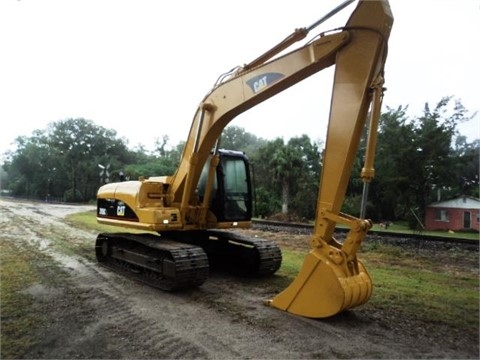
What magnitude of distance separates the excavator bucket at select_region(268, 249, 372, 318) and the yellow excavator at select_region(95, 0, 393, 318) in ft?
0.04

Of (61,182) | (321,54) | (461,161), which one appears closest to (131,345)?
(321,54)

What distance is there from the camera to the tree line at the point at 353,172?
17.2 meters

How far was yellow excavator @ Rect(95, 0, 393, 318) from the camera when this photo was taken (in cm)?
443

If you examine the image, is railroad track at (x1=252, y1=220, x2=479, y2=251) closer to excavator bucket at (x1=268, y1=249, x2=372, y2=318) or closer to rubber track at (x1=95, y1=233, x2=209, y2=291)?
rubber track at (x1=95, y1=233, x2=209, y2=291)

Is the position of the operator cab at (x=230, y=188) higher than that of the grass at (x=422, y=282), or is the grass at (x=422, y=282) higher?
the operator cab at (x=230, y=188)

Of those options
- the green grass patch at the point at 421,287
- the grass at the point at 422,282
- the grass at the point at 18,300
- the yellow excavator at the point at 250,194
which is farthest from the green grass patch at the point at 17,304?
the green grass patch at the point at 421,287

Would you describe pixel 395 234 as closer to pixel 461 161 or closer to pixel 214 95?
pixel 461 161

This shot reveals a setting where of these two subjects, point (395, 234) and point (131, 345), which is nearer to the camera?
point (131, 345)

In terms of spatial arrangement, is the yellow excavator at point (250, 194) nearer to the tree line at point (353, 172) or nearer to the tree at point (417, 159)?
the tree line at point (353, 172)

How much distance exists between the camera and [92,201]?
37906 mm

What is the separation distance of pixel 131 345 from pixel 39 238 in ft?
28.3

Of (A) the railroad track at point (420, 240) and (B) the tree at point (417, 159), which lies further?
(B) the tree at point (417, 159)

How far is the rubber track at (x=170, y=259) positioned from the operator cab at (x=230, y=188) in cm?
95

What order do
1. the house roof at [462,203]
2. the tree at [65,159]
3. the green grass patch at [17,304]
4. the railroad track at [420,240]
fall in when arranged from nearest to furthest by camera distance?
1. the green grass patch at [17,304]
2. the railroad track at [420,240]
3. the house roof at [462,203]
4. the tree at [65,159]
